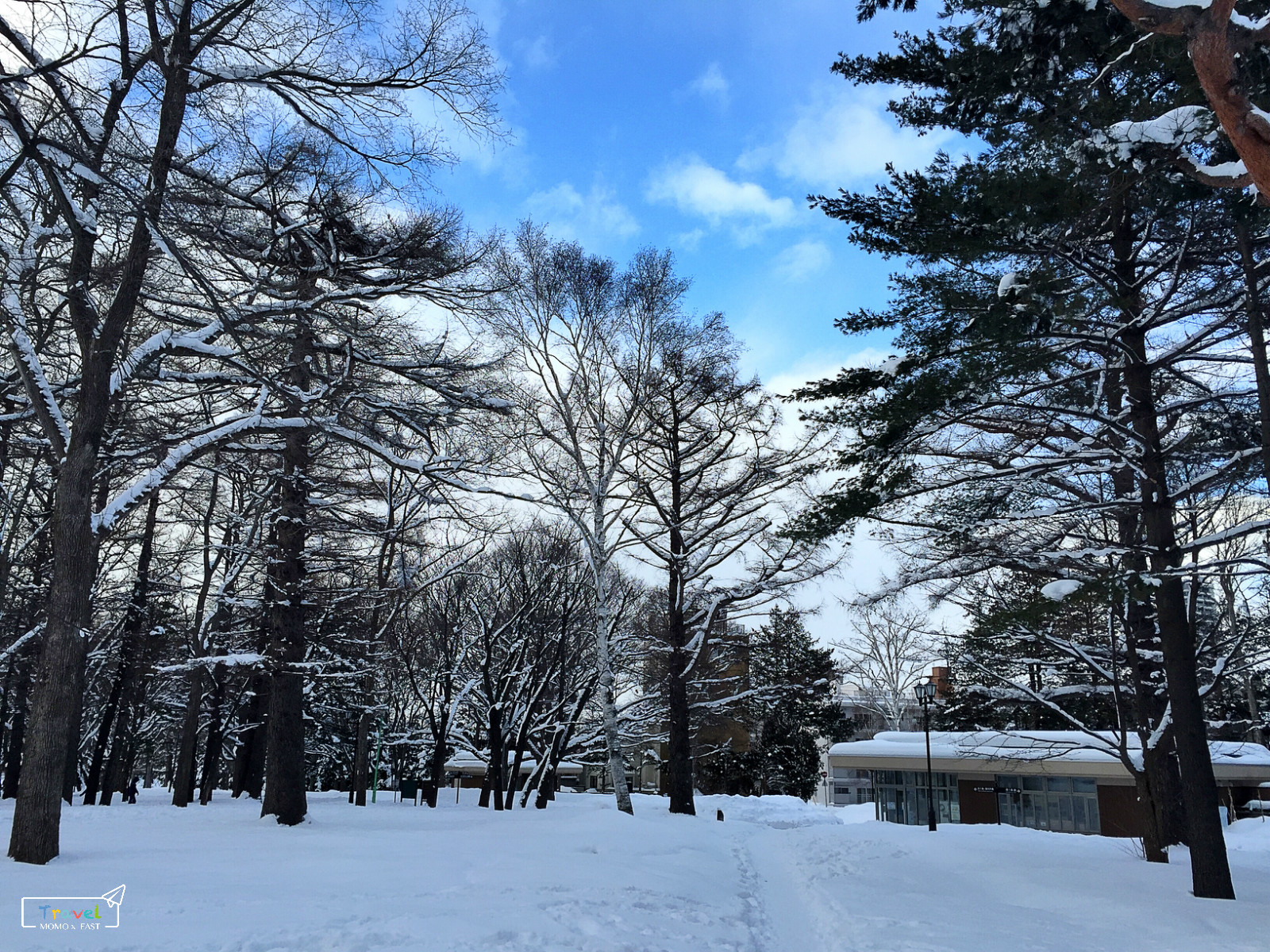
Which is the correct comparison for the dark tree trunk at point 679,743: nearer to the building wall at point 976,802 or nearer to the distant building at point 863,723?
the building wall at point 976,802

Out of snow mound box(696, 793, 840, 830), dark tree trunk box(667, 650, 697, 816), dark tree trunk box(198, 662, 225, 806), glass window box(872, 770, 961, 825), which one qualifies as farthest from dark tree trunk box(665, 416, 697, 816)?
glass window box(872, 770, 961, 825)

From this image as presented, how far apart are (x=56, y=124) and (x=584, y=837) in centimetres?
1076

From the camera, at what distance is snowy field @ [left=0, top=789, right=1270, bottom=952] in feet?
19.3

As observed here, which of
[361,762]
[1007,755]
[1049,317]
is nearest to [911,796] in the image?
[1007,755]

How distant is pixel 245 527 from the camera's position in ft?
78.7

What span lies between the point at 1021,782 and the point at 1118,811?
3.46 meters

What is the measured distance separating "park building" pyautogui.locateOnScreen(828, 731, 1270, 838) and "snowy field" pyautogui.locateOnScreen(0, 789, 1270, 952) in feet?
52.0

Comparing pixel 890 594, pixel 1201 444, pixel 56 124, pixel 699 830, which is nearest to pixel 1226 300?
pixel 1201 444

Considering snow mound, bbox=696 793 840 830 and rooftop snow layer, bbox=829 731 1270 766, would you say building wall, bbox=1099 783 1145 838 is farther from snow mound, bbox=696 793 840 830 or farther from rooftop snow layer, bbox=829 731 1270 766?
snow mound, bbox=696 793 840 830

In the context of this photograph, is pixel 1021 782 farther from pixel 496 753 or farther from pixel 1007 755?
pixel 496 753

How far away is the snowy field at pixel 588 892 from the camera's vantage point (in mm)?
5871

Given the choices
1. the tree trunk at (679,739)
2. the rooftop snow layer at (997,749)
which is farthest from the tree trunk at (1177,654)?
the rooftop snow layer at (997,749)

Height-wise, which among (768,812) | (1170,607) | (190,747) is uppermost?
(1170,607)

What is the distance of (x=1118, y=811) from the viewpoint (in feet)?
101
